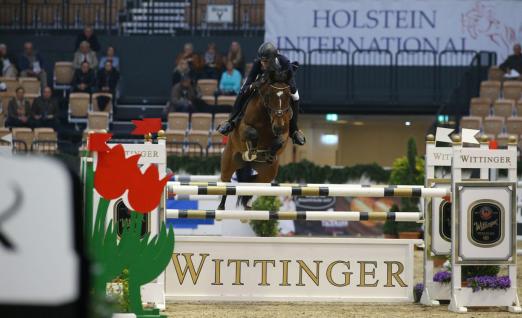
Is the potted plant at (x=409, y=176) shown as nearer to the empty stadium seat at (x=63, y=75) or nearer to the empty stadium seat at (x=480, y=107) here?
the empty stadium seat at (x=480, y=107)

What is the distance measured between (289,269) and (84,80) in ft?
38.3

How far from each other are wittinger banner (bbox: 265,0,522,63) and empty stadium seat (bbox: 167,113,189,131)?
260 centimetres

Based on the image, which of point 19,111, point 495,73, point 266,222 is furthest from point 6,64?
point 495,73

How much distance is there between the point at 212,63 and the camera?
58.6 feet

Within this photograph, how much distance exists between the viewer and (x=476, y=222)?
6691mm

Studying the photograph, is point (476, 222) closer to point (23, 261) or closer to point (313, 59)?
point (23, 261)

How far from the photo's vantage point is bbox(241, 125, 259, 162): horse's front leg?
7.89 metres

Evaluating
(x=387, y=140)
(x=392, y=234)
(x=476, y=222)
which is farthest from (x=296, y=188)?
(x=387, y=140)

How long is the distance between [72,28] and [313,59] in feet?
16.4

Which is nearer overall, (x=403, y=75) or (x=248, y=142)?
(x=248, y=142)

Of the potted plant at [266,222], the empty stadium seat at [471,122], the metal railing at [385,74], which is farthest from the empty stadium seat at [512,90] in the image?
the potted plant at [266,222]

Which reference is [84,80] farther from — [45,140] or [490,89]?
[490,89]

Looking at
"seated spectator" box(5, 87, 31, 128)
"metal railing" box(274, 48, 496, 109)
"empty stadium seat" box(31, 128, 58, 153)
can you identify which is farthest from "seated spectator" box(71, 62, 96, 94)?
"metal railing" box(274, 48, 496, 109)

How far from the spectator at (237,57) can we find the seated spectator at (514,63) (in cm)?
468
